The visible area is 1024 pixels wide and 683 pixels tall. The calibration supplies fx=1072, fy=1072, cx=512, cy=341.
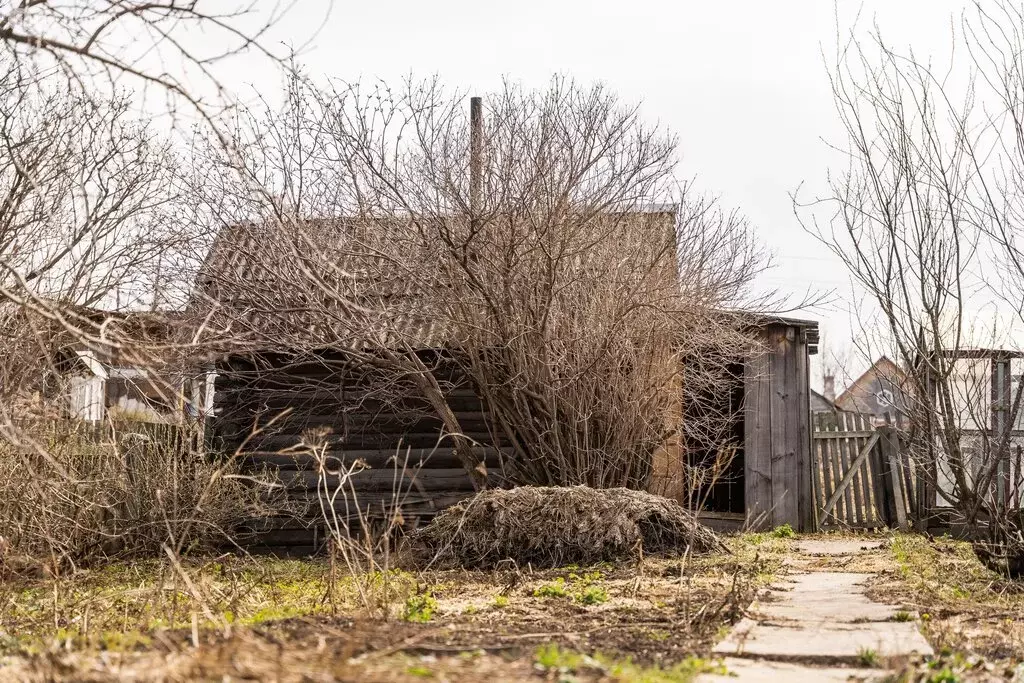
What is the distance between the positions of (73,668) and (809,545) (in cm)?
964

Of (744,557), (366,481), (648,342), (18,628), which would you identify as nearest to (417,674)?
(18,628)

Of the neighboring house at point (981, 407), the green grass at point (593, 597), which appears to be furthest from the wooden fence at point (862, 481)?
the green grass at point (593, 597)

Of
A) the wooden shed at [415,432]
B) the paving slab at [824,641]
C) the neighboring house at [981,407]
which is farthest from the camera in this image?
the wooden shed at [415,432]

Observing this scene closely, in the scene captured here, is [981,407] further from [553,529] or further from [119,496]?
[119,496]

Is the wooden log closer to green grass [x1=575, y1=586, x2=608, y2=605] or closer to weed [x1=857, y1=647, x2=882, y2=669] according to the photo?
green grass [x1=575, y1=586, x2=608, y2=605]

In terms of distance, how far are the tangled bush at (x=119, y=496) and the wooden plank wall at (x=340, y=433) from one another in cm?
100

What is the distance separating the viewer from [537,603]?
7.14m

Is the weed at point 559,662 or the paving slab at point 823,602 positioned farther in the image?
the paving slab at point 823,602

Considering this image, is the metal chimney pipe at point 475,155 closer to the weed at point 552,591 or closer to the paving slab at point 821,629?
the weed at point 552,591

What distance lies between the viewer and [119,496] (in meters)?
11.6

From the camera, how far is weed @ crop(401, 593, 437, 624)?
6016 mm

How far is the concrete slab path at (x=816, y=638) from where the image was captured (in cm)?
470

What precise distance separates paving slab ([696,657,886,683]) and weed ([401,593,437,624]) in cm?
177

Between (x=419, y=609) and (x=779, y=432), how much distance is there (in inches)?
330
